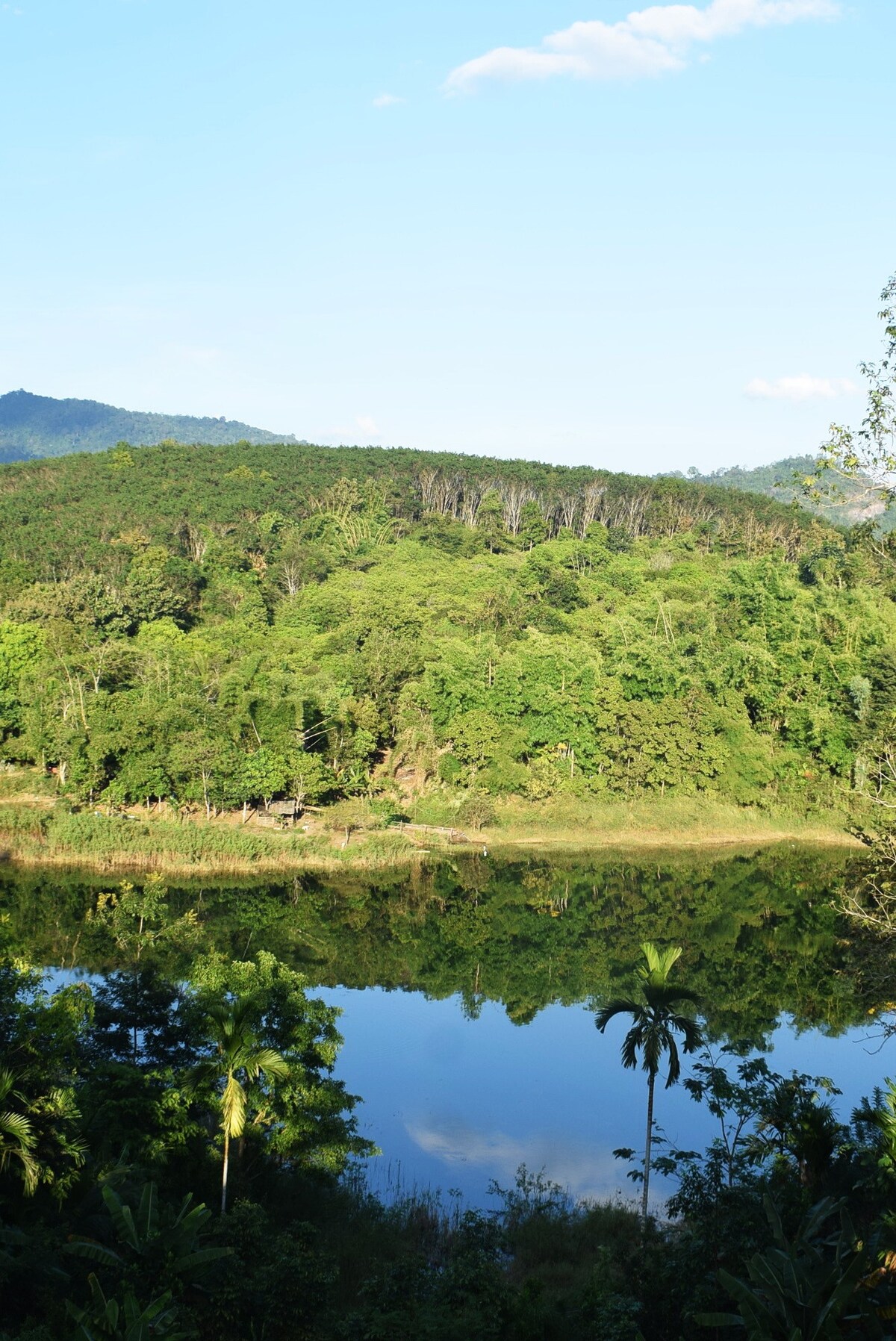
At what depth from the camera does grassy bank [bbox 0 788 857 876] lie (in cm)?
3173

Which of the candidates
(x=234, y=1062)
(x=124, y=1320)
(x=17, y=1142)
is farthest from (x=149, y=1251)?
(x=234, y=1062)

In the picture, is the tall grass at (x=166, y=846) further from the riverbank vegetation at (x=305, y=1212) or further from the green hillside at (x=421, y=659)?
the riverbank vegetation at (x=305, y=1212)

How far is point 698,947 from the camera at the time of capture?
27.8 metres

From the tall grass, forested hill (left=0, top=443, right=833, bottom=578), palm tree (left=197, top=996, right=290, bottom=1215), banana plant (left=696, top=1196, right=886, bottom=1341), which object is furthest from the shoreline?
forested hill (left=0, top=443, right=833, bottom=578)

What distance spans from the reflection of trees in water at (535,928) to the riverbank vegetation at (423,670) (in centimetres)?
358

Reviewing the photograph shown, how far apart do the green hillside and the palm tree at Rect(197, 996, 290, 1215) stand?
9.22m

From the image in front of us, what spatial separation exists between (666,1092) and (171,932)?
930cm

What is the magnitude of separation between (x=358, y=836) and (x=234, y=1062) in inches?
848

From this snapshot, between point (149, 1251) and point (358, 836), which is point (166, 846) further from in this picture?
point (149, 1251)

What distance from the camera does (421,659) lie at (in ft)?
142

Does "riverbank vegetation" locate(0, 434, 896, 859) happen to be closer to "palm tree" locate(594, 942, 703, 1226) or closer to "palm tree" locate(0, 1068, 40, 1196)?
"palm tree" locate(594, 942, 703, 1226)

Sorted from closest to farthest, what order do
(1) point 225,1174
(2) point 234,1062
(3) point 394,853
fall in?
(1) point 225,1174 < (2) point 234,1062 < (3) point 394,853

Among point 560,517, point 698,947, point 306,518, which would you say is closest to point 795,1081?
point 698,947

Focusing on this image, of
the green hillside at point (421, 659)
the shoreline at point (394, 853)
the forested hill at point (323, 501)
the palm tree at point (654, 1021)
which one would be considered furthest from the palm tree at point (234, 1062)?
the forested hill at point (323, 501)
